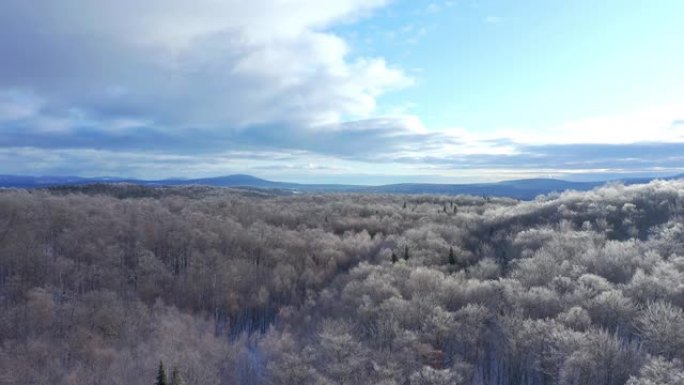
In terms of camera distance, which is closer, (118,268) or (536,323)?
(536,323)

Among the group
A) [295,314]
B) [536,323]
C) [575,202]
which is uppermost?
[575,202]

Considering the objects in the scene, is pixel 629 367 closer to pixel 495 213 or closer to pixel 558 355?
pixel 558 355

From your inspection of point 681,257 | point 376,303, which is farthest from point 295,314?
point 681,257

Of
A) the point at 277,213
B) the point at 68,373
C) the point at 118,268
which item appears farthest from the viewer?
the point at 277,213

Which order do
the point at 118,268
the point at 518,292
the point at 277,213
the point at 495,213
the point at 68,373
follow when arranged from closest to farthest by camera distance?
the point at 68,373, the point at 518,292, the point at 118,268, the point at 495,213, the point at 277,213

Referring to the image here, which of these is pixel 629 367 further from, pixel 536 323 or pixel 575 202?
pixel 575 202

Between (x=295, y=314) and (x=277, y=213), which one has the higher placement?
(x=277, y=213)
